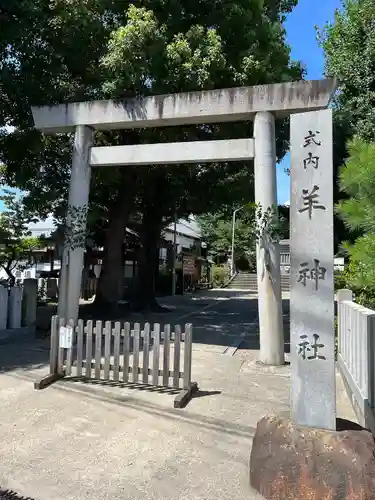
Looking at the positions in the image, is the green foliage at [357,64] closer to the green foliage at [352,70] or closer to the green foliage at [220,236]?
the green foliage at [352,70]

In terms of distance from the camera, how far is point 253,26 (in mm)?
11461

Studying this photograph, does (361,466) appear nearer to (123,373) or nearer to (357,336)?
(357,336)

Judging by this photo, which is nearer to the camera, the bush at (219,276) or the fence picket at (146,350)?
the fence picket at (146,350)

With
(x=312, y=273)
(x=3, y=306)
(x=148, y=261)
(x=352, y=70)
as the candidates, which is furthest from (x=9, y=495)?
(x=352, y=70)

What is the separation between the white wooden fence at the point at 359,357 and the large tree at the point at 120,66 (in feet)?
20.7

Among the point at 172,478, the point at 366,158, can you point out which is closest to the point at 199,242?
the point at 366,158

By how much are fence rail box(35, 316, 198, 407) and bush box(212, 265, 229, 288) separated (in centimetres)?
2977

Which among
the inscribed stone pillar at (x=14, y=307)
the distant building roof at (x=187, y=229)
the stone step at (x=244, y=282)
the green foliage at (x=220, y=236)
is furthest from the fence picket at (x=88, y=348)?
the green foliage at (x=220, y=236)

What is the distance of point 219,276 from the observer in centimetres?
3706

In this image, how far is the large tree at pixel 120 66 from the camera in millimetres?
9461

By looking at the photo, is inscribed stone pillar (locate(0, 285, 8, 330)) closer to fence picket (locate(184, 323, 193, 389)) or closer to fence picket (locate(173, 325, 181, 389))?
fence picket (locate(173, 325, 181, 389))

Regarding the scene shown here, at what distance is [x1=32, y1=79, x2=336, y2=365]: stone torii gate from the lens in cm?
764

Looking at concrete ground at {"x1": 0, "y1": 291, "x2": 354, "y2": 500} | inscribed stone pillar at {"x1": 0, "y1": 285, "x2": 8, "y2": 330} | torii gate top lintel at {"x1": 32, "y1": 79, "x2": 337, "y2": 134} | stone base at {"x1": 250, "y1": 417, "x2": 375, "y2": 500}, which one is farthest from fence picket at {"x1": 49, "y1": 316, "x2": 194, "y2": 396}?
inscribed stone pillar at {"x1": 0, "y1": 285, "x2": 8, "y2": 330}

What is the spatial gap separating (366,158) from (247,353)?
15.4 ft
